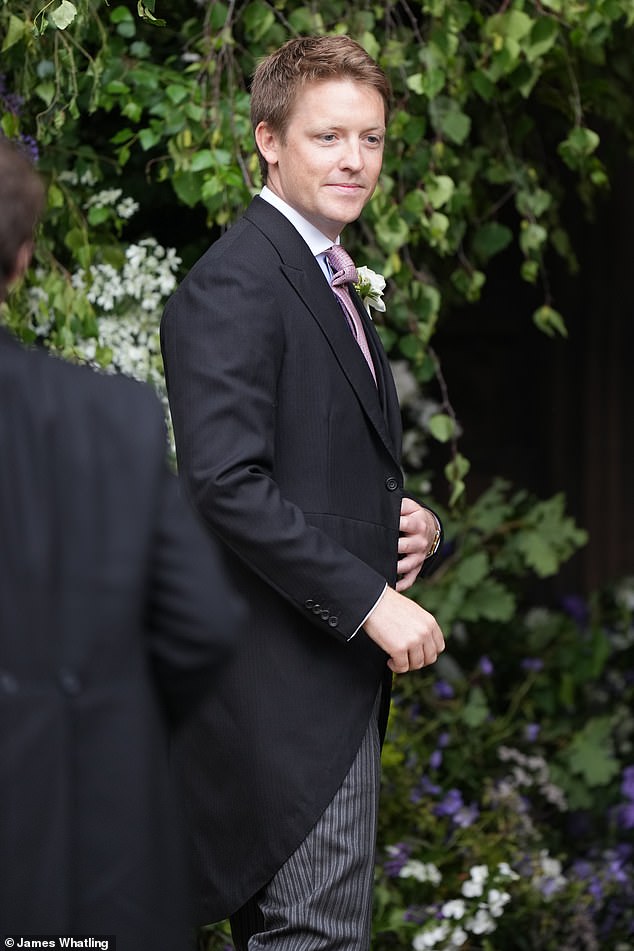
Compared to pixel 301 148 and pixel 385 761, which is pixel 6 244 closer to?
pixel 301 148

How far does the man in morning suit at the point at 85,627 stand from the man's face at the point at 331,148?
612 millimetres

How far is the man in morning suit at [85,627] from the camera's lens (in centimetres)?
133

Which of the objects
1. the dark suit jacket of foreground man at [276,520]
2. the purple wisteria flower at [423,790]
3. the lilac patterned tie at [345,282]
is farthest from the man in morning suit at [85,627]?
the purple wisteria flower at [423,790]

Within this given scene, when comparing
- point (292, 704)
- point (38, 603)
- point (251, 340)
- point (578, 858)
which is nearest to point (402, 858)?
point (578, 858)

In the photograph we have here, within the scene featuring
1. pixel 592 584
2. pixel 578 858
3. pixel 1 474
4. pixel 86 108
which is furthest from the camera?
pixel 592 584

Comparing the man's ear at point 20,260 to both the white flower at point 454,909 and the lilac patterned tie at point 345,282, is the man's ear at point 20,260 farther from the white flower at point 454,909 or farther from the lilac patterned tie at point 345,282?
the white flower at point 454,909

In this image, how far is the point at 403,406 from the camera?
12.9 ft

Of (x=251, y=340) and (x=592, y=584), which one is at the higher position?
(x=251, y=340)

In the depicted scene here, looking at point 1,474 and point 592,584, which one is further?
point 592,584

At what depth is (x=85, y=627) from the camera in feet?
4.39

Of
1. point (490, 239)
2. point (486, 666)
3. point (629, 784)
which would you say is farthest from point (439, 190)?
point (629, 784)

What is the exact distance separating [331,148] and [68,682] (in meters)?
0.91

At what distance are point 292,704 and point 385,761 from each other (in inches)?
49.3

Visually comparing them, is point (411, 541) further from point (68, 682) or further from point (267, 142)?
point (68, 682)
